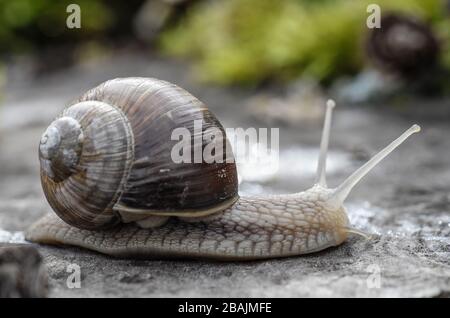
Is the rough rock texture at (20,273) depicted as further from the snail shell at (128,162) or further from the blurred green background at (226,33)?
the blurred green background at (226,33)

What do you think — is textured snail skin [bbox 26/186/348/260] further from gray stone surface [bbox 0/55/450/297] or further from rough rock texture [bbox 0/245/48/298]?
rough rock texture [bbox 0/245/48/298]

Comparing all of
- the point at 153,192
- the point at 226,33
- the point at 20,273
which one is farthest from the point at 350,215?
the point at 226,33

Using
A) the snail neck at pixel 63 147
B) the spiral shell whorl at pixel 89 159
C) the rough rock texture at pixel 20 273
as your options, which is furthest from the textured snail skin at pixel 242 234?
the rough rock texture at pixel 20 273

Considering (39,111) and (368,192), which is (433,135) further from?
(39,111)

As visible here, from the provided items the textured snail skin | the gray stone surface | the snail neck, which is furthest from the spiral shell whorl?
the gray stone surface

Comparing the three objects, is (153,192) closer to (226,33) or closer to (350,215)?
(350,215)
